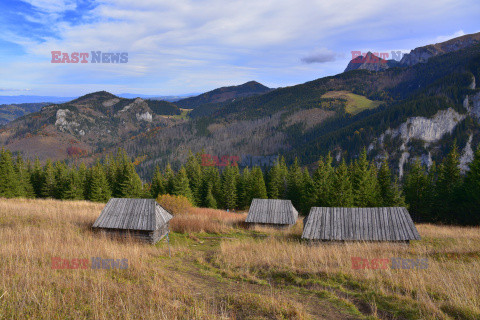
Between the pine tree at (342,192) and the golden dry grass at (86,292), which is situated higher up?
the golden dry grass at (86,292)

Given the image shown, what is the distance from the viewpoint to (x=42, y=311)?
4742 millimetres

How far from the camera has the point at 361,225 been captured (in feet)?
63.1

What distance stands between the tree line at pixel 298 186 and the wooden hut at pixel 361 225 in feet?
50.0

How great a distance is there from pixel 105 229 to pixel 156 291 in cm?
1639

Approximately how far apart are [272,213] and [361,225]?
12527 millimetres

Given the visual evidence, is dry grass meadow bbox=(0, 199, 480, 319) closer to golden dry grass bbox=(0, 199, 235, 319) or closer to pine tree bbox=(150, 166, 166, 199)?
golden dry grass bbox=(0, 199, 235, 319)

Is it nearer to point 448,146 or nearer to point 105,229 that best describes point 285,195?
point 105,229

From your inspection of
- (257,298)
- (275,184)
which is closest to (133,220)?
(257,298)

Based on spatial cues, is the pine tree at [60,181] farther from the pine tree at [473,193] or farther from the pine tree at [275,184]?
the pine tree at [473,193]

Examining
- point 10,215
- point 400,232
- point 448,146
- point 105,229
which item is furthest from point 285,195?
point 448,146

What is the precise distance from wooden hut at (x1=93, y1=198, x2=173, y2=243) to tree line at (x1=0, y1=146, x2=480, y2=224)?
24.9m

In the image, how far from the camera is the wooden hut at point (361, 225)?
18.4 m

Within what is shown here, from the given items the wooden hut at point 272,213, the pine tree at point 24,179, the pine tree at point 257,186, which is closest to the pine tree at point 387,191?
the wooden hut at point 272,213

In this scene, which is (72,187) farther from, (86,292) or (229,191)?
(86,292)
